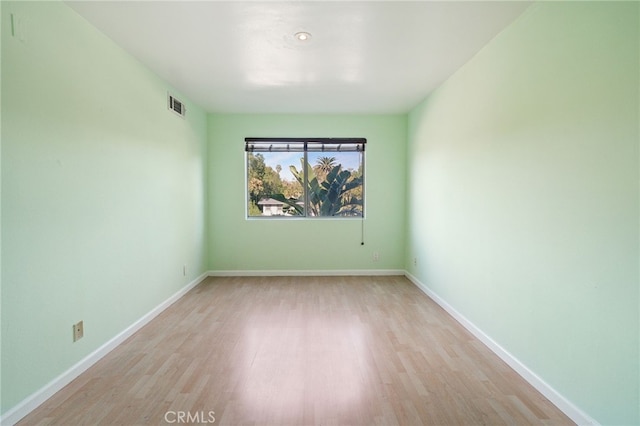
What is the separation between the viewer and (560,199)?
1.81 metres

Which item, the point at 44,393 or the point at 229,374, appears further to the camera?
the point at 229,374

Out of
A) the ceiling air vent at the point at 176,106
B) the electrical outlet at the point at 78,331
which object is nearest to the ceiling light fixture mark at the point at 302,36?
the ceiling air vent at the point at 176,106

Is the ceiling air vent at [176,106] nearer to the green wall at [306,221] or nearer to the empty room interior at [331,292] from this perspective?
the empty room interior at [331,292]

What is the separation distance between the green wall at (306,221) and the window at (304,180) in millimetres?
160

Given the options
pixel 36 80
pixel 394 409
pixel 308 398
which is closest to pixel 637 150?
pixel 394 409

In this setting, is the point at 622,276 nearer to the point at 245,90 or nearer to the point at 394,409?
the point at 394,409

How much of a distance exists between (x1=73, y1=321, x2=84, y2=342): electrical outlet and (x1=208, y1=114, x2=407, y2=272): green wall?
104 inches

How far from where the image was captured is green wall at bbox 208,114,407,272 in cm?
473

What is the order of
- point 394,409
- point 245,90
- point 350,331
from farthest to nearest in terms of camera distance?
point 245,90 → point 350,331 → point 394,409

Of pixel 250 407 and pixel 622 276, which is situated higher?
pixel 622 276

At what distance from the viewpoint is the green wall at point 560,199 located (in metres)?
1.46

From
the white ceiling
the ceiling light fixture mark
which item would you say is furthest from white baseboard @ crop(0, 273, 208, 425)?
the ceiling light fixture mark

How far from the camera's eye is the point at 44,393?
1837mm

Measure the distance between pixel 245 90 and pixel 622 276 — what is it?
3.61m
